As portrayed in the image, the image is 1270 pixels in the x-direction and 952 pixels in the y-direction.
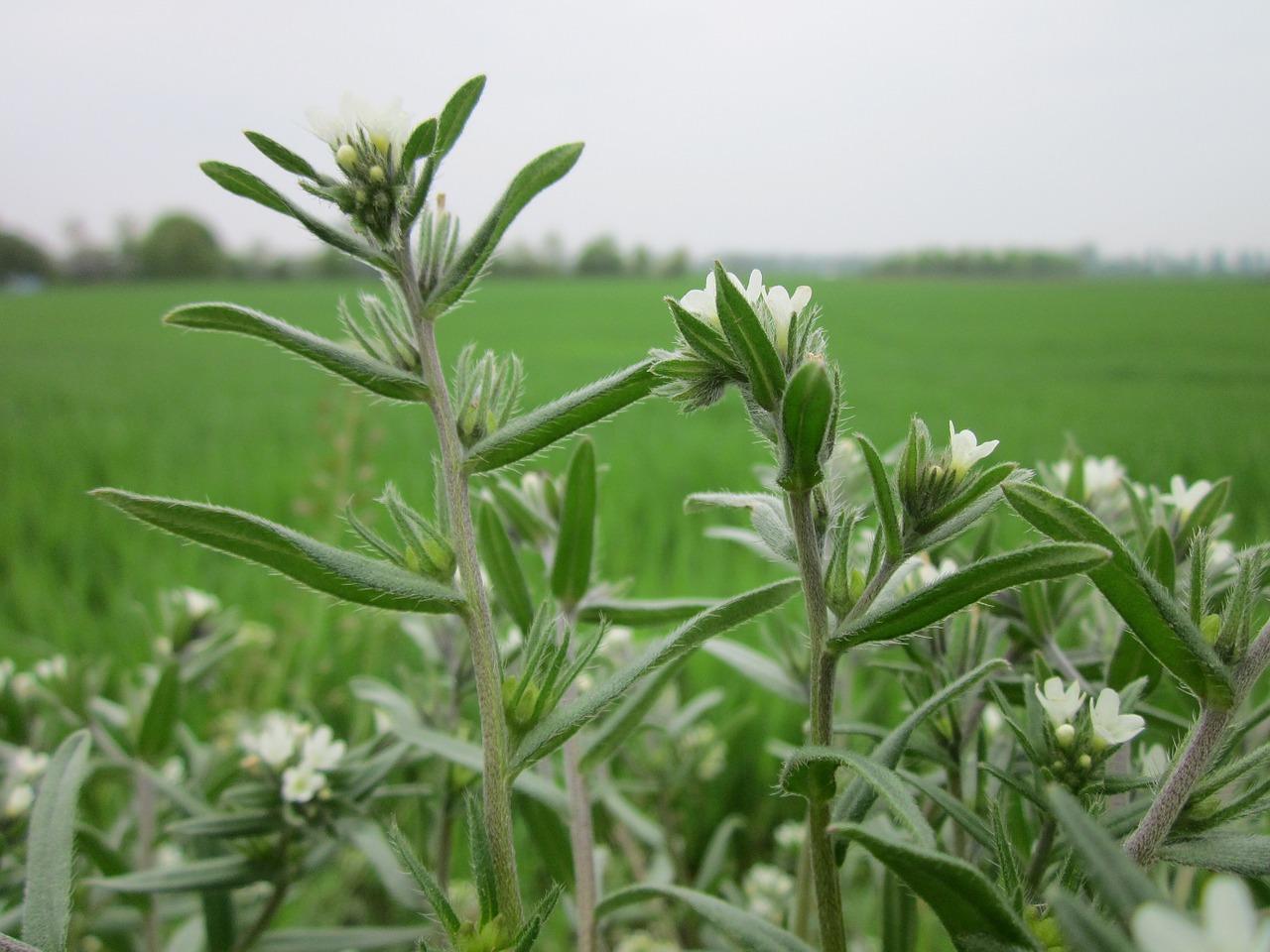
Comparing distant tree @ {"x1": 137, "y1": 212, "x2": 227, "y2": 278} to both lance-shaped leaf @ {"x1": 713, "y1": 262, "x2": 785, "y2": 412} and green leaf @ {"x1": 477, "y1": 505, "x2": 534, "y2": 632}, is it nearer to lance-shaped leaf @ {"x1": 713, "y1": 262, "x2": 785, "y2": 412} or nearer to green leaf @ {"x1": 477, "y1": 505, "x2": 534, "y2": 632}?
green leaf @ {"x1": 477, "y1": 505, "x2": 534, "y2": 632}

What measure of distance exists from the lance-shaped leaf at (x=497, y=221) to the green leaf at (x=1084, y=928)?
407 mm

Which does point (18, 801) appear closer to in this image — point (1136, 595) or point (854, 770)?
point (854, 770)


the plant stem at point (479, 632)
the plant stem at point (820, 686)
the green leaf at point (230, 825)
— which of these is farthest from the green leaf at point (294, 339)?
the green leaf at point (230, 825)

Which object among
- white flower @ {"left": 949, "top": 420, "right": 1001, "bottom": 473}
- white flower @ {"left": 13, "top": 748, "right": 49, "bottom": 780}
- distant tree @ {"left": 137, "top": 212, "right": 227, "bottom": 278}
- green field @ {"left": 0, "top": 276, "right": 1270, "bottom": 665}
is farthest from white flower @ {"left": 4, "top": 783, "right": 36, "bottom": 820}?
distant tree @ {"left": 137, "top": 212, "right": 227, "bottom": 278}

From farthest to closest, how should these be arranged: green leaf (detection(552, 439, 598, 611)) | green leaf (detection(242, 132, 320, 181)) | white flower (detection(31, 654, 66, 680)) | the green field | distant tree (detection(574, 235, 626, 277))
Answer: distant tree (detection(574, 235, 626, 277))
the green field
white flower (detection(31, 654, 66, 680))
green leaf (detection(552, 439, 598, 611))
green leaf (detection(242, 132, 320, 181))

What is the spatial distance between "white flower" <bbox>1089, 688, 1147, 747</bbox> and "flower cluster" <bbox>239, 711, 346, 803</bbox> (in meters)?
0.58

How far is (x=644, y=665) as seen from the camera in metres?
0.44

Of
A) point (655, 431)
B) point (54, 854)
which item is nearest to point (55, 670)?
point (54, 854)

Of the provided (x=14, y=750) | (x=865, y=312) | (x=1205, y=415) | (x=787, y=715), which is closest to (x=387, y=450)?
(x=865, y=312)

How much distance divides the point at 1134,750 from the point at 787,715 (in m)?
0.77

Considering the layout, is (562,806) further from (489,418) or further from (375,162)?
(375,162)

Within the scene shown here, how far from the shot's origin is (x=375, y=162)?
0.46 meters

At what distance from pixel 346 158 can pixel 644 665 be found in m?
0.32

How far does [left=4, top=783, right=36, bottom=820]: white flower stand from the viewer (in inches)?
28.4
